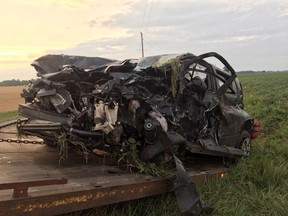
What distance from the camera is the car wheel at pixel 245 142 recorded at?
7408mm

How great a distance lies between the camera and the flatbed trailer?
11.1 feet

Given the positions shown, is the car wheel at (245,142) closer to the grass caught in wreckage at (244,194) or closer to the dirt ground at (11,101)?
the grass caught in wreckage at (244,194)

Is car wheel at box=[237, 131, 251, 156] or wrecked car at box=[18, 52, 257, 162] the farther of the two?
car wheel at box=[237, 131, 251, 156]

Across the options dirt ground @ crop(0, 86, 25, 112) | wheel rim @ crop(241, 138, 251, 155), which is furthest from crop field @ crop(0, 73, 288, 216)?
dirt ground @ crop(0, 86, 25, 112)

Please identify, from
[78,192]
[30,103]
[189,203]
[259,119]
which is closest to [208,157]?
[189,203]

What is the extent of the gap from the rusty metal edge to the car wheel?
9.80 ft

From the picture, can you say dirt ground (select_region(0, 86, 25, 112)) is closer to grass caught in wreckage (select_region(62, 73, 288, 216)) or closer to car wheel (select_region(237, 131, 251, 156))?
grass caught in wreckage (select_region(62, 73, 288, 216))

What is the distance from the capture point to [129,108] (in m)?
5.04

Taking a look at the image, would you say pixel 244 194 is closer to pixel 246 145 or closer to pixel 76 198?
pixel 246 145

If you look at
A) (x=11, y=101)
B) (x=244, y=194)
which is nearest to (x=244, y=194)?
(x=244, y=194)

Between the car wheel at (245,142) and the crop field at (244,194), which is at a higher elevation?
the car wheel at (245,142)

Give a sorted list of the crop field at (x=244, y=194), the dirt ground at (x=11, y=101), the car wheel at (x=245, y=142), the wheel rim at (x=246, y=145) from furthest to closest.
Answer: the dirt ground at (x=11, y=101)
the wheel rim at (x=246, y=145)
the car wheel at (x=245, y=142)
the crop field at (x=244, y=194)

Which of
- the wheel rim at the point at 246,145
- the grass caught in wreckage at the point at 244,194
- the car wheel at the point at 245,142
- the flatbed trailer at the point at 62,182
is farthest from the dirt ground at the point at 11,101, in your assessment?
the wheel rim at the point at 246,145

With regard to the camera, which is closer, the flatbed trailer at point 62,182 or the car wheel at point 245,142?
the flatbed trailer at point 62,182
